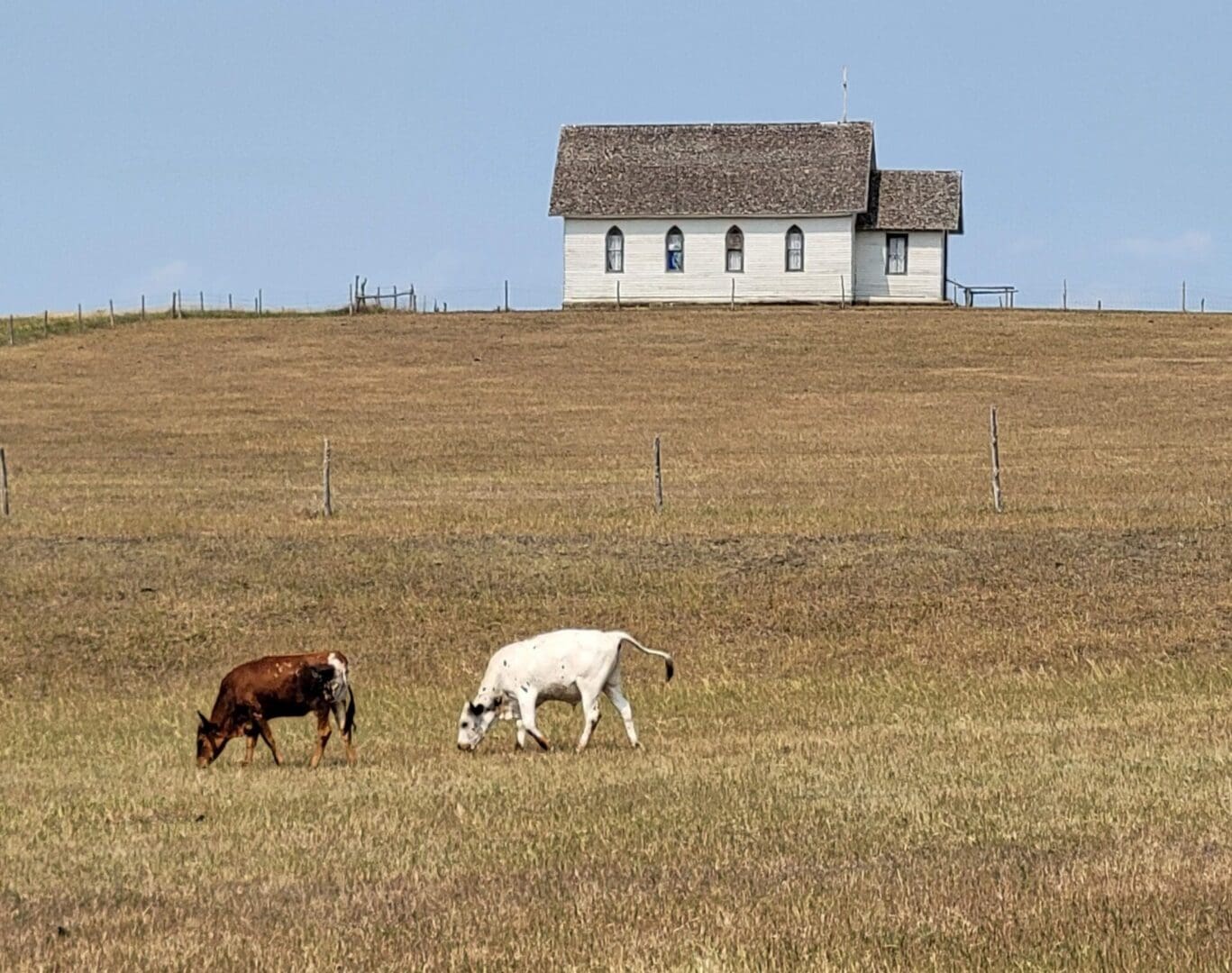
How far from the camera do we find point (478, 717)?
54.5 ft

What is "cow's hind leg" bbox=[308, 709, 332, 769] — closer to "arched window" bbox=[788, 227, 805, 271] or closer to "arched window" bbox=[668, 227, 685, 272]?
"arched window" bbox=[788, 227, 805, 271]

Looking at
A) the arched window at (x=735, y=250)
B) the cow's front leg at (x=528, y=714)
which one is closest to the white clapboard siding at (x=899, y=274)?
the arched window at (x=735, y=250)

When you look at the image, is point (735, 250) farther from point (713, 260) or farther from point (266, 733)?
point (266, 733)

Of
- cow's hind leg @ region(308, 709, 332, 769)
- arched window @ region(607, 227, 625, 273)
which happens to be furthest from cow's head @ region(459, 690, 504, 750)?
arched window @ region(607, 227, 625, 273)

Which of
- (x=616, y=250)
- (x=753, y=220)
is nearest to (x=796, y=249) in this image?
(x=753, y=220)

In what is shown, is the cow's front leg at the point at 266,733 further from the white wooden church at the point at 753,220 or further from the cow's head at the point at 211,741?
the white wooden church at the point at 753,220

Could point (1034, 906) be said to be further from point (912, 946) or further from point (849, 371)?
point (849, 371)

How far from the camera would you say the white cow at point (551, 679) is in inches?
645

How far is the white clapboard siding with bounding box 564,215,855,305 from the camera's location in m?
79.7

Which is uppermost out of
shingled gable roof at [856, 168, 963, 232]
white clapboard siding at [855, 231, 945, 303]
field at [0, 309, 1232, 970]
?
shingled gable roof at [856, 168, 963, 232]

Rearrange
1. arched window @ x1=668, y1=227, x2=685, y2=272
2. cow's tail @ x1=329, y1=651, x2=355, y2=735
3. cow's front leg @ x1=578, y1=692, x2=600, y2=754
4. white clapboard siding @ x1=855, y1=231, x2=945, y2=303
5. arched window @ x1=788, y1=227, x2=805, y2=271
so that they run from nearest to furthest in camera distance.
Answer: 1. cow's tail @ x1=329, y1=651, x2=355, y2=735
2. cow's front leg @ x1=578, y1=692, x2=600, y2=754
3. arched window @ x1=788, y1=227, x2=805, y2=271
4. white clapboard siding @ x1=855, y1=231, x2=945, y2=303
5. arched window @ x1=668, y1=227, x2=685, y2=272

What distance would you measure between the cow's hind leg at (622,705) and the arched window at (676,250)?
213 ft

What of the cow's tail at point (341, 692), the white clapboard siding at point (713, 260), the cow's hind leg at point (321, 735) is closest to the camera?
the cow's hind leg at point (321, 735)

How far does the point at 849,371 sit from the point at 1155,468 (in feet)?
71.5
